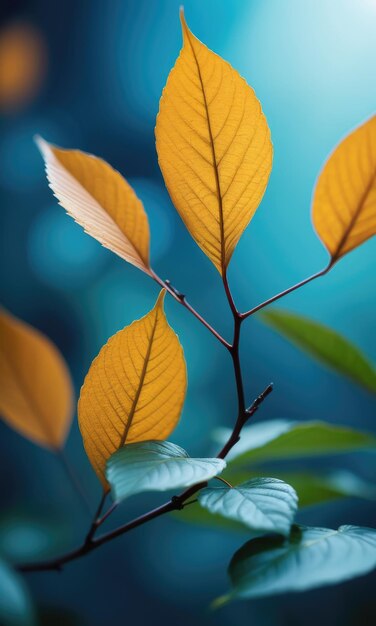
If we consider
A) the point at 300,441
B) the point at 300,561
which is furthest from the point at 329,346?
the point at 300,561

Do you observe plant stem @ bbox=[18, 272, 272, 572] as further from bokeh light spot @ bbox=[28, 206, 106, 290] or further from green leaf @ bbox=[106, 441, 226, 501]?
bokeh light spot @ bbox=[28, 206, 106, 290]

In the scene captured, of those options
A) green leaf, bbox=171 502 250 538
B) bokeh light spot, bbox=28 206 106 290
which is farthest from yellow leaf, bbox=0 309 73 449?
bokeh light spot, bbox=28 206 106 290

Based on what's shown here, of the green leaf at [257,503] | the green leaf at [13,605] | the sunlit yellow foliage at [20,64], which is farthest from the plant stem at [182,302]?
the sunlit yellow foliage at [20,64]

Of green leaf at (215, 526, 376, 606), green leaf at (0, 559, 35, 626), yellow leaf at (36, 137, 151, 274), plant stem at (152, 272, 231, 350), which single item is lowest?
green leaf at (0, 559, 35, 626)

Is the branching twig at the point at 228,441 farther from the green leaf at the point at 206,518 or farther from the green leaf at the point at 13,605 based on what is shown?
the green leaf at the point at 206,518

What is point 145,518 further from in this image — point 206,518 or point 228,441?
point 206,518

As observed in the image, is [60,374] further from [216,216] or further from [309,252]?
[309,252]

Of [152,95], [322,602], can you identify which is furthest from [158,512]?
[152,95]
